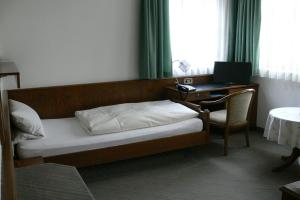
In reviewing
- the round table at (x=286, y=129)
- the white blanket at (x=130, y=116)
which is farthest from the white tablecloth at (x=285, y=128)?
the white blanket at (x=130, y=116)

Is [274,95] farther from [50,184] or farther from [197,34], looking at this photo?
[50,184]

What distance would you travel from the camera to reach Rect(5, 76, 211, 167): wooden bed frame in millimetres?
2883

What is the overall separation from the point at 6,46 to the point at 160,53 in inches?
69.8

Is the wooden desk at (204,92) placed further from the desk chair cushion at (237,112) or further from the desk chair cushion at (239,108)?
the desk chair cushion at (239,108)

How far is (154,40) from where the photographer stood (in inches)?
152

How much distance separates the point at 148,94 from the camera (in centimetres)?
404

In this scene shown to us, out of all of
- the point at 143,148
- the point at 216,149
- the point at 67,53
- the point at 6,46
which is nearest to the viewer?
the point at 143,148

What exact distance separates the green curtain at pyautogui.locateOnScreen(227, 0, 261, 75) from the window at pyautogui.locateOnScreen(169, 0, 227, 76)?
133 millimetres

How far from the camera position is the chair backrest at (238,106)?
347cm

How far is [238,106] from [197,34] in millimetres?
1250

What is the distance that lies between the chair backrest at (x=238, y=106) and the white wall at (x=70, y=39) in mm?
A: 1280

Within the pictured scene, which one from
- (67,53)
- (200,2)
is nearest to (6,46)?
(67,53)

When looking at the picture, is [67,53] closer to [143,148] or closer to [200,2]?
[143,148]

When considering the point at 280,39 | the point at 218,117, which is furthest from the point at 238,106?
the point at 280,39
